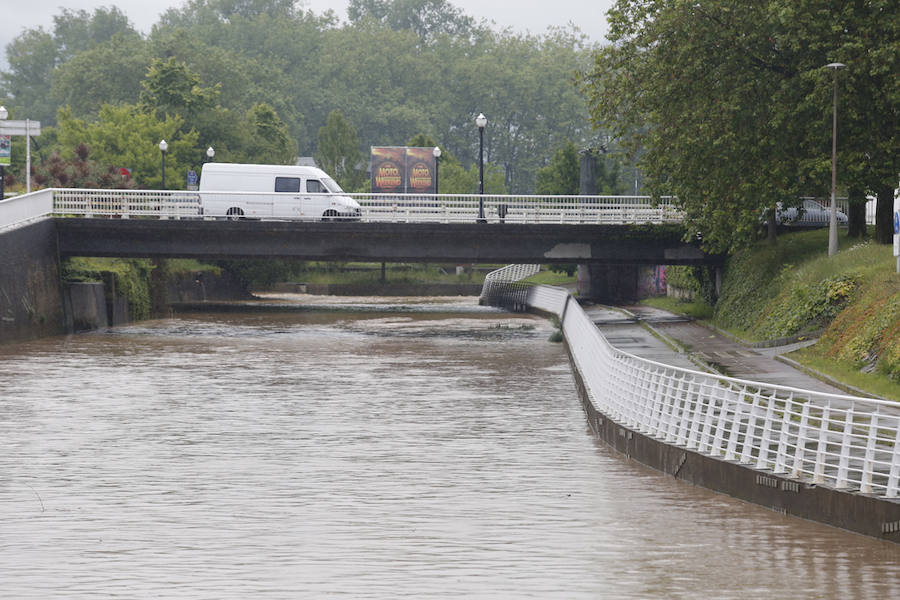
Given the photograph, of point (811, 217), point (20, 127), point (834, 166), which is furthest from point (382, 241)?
point (834, 166)

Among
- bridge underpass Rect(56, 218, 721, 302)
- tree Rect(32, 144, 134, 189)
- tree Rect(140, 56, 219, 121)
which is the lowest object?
bridge underpass Rect(56, 218, 721, 302)

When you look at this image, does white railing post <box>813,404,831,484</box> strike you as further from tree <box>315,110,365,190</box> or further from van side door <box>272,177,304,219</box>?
tree <box>315,110,365,190</box>

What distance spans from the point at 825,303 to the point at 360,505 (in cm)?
2117

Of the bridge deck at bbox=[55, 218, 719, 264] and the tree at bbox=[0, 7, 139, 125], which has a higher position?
the tree at bbox=[0, 7, 139, 125]

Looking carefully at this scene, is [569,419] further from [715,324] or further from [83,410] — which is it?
[715,324]

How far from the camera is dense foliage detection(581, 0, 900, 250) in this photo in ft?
129

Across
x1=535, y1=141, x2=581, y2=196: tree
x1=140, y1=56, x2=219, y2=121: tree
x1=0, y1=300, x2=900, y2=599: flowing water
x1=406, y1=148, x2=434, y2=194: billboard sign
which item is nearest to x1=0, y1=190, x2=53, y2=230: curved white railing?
x1=0, y1=300, x2=900, y2=599: flowing water

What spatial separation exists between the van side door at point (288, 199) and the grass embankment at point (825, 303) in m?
17.2

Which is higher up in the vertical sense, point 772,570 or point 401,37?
point 401,37

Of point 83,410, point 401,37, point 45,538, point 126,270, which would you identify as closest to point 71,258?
point 126,270

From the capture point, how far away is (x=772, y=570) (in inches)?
498

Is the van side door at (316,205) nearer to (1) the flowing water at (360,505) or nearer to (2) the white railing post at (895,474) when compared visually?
(1) the flowing water at (360,505)

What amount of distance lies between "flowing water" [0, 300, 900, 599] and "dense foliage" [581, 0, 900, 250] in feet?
39.8

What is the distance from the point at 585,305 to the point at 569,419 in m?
39.4
